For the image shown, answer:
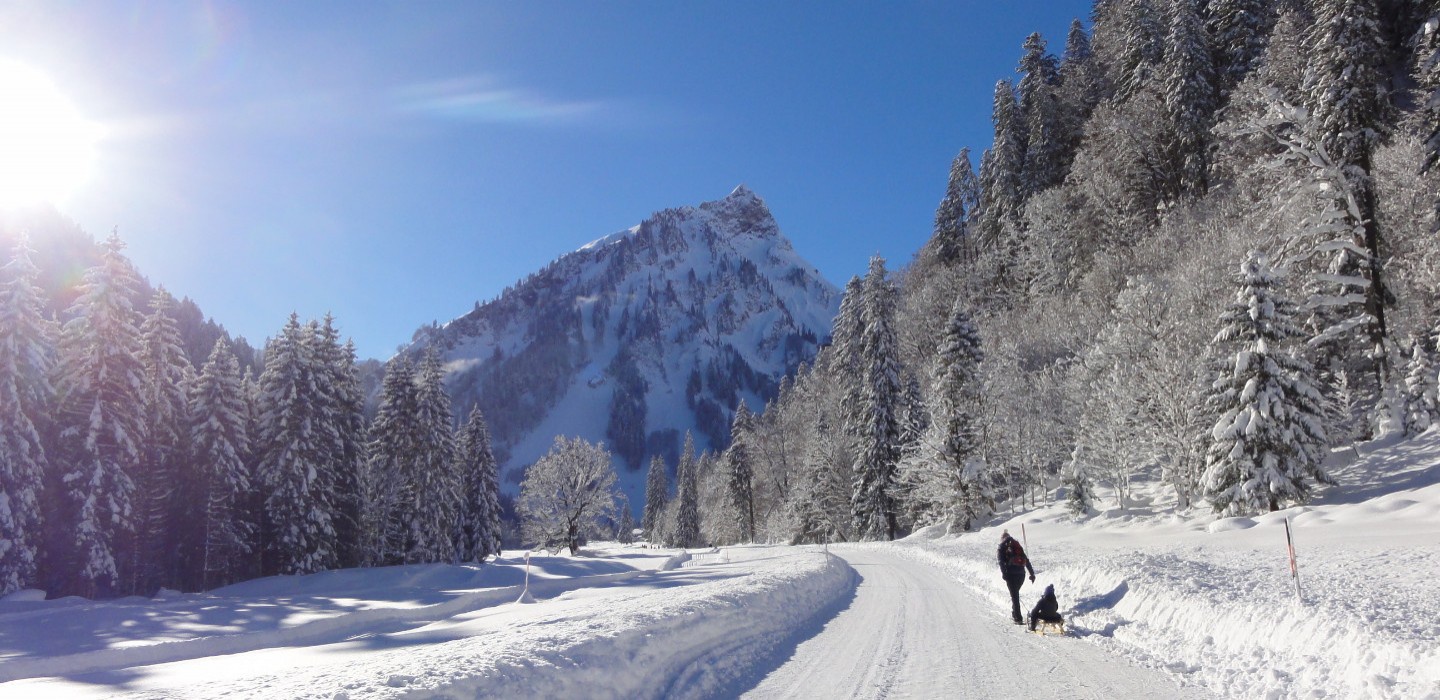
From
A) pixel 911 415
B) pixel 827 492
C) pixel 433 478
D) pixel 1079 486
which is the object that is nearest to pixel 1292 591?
pixel 1079 486

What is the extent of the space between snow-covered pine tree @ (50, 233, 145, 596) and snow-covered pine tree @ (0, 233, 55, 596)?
95cm

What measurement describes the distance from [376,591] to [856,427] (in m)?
32.8

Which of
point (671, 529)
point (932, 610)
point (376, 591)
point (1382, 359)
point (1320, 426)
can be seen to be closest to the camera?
point (932, 610)

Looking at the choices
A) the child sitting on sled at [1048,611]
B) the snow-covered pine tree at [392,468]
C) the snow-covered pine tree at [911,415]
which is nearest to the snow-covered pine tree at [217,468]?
the snow-covered pine tree at [392,468]

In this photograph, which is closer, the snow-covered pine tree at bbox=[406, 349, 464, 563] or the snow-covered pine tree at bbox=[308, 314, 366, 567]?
the snow-covered pine tree at bbox=[308, 314, 366, 567]

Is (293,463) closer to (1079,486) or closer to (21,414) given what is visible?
(21,414)

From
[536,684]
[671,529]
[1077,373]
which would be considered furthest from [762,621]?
[671,529]

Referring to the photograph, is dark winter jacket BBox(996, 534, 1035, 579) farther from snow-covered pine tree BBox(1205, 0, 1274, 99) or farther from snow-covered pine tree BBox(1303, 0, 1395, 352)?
snow-covered pine tree BBox(1205, 0, 1274, 99)

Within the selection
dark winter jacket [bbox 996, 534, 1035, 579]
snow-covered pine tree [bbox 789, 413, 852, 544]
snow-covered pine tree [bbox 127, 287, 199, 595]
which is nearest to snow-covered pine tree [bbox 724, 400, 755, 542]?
snow-covered pine tree [bbox 789, 413, 852, 544]

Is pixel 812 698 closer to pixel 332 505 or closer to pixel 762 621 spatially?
pixel 762 621

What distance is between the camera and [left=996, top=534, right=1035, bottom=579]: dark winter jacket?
12492 millimetres

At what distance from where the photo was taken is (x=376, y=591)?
1133 inches

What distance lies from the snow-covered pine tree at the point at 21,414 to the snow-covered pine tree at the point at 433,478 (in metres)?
17.3

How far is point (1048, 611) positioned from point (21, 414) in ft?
107
